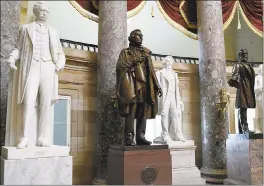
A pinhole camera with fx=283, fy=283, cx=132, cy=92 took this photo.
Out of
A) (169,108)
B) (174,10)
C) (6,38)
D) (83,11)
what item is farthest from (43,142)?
(174,10)

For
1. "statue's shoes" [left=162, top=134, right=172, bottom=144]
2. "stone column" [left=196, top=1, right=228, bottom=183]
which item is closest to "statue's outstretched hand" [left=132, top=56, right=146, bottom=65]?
"statue's shoes" [left=162, top=134, right=172, bottom=144]

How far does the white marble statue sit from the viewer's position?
3.16 meters

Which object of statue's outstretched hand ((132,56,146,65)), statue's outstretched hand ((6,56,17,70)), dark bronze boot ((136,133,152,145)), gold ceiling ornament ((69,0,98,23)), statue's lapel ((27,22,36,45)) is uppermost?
gold ceiling ornament ((69,0,98,23))

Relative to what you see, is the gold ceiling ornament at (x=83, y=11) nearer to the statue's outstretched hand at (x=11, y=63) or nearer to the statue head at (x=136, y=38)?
the statue head at (x=136, y=38)

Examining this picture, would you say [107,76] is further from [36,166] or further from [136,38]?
[36,166]

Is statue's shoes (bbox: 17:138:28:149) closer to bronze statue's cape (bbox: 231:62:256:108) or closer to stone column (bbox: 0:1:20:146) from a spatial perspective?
stone column (bbox: 0:1:20:146)

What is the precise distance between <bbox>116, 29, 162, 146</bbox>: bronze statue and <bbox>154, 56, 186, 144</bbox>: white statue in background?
1.71 m

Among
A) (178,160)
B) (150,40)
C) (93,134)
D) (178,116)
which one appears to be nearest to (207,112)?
(178,116)

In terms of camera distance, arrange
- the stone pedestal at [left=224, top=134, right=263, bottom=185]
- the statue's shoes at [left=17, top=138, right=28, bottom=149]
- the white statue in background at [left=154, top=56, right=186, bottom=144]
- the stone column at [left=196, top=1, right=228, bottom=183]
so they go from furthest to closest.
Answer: the stone column at [left=196, top=1, right=228, bottom=183]
the white statue in background at [left=154, top=56, right=186, bottom=144]
the stone pedestal at [left=224, top=134, right=263, bottom=185]
the statue's shoes at [left=17, top=138, right=28, bottom=149]

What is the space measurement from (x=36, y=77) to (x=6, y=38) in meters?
1.37

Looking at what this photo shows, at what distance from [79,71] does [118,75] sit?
6.25ft

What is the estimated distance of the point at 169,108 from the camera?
5508 millimetres

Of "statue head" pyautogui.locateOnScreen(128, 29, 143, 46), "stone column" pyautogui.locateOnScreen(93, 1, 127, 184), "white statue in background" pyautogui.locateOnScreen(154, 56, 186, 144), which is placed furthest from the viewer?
"white statue in background" pyautogui.locateOnScreen(154, 56, 186, 144)

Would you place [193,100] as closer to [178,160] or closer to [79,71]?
[178,160]
